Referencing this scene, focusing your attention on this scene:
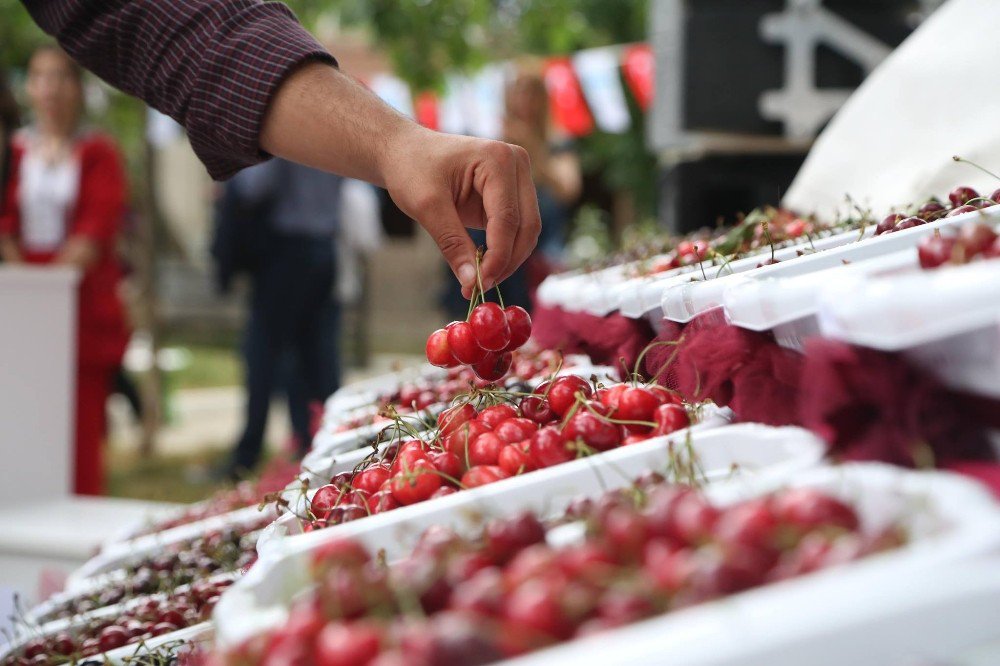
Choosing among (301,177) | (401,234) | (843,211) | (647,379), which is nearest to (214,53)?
(647,379)

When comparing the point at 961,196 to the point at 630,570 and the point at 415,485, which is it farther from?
the point at 630,570

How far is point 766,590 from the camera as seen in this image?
688mm

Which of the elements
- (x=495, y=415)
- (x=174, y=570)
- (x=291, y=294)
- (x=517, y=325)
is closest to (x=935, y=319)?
(x=495, y=415)

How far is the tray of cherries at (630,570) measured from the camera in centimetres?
69

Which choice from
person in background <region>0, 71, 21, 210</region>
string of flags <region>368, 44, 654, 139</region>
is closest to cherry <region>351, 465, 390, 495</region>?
person in background <region>0, 71, 21, 210</region>

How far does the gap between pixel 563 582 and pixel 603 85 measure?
9758mm

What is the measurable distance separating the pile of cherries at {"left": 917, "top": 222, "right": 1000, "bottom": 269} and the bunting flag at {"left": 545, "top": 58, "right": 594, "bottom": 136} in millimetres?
9408

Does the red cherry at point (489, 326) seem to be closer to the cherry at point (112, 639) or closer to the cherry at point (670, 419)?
the cherry at point (670, 419)

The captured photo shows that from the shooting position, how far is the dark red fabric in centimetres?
88

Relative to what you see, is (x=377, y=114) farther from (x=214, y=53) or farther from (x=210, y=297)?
(x=210, y=297)

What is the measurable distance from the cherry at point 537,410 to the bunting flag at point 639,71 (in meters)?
8.61

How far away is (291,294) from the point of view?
17.3ft

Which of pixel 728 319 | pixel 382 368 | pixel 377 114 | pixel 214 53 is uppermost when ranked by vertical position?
pixel 214 53

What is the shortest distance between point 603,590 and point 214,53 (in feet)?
4.90
